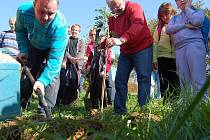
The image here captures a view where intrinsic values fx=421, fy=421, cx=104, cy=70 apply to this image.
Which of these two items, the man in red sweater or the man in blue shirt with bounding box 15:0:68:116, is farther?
the man in red sweater

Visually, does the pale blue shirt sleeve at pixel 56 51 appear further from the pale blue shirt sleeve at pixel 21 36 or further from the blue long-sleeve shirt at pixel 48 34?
the pale blue shirt sleeve at pixel 21 36

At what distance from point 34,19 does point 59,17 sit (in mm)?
266

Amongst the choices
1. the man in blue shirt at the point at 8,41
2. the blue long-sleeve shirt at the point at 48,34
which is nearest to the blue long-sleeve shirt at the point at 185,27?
the blue long-sleeve shirt at the point at 48,34

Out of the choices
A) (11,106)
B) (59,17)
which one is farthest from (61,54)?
(11,106)

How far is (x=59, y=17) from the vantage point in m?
3.58

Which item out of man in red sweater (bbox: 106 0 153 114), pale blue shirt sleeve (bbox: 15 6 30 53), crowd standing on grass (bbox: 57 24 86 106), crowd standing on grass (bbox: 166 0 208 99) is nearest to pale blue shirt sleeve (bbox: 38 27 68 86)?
pale blue shirt sleeve (bbox: 15 6 30 53)

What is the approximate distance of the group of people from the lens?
359 cm

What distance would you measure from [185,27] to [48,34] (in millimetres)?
1369

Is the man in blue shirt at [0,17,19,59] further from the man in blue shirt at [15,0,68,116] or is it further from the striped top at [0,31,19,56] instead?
the man in blue shirt at [15,0,68,116]

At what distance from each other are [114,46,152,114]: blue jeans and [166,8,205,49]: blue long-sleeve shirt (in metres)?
0.33

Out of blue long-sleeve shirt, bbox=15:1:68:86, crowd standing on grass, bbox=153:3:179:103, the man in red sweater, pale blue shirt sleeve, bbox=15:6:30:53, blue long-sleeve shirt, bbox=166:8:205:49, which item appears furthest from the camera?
crowd standing on grass, bbox=153:3:179:103

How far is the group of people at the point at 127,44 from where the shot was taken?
141 inches

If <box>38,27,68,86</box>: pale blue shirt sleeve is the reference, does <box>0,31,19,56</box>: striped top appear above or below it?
above

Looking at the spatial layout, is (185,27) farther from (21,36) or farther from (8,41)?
(8,41)
